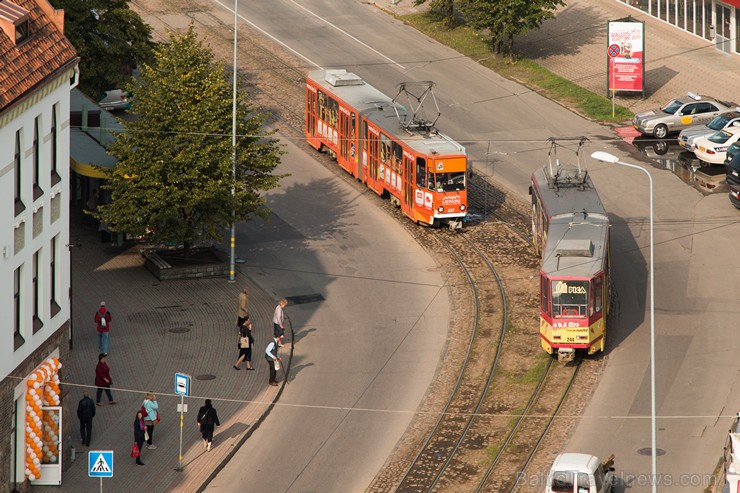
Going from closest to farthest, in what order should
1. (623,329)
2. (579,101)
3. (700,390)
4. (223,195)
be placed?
(700,390) → (623,329) → (223,195) → (579,101)

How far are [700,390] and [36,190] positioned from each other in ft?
63.0

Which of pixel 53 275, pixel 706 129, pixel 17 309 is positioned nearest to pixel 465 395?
pixel 53 275

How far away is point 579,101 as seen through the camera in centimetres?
6912

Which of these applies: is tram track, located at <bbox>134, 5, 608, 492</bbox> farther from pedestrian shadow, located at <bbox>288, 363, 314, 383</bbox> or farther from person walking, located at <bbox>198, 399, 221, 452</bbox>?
person walking, located at <bbox>198, 399, 221, 452</bbox>

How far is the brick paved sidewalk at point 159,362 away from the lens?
36250 millimetres

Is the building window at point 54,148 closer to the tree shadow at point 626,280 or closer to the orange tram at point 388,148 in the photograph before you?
the tree shadow at point 626,280

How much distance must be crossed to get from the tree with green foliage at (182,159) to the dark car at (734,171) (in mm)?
18148

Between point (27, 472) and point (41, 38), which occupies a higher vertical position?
point (41, 38)

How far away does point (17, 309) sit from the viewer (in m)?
33.9

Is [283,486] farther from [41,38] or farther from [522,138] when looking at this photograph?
[522,138]

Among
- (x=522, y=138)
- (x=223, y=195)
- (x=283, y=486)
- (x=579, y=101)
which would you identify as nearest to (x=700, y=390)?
(x=283, y=486)

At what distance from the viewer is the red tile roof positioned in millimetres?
32656

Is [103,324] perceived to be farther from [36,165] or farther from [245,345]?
[36,165]

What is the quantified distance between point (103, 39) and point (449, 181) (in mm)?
17713
